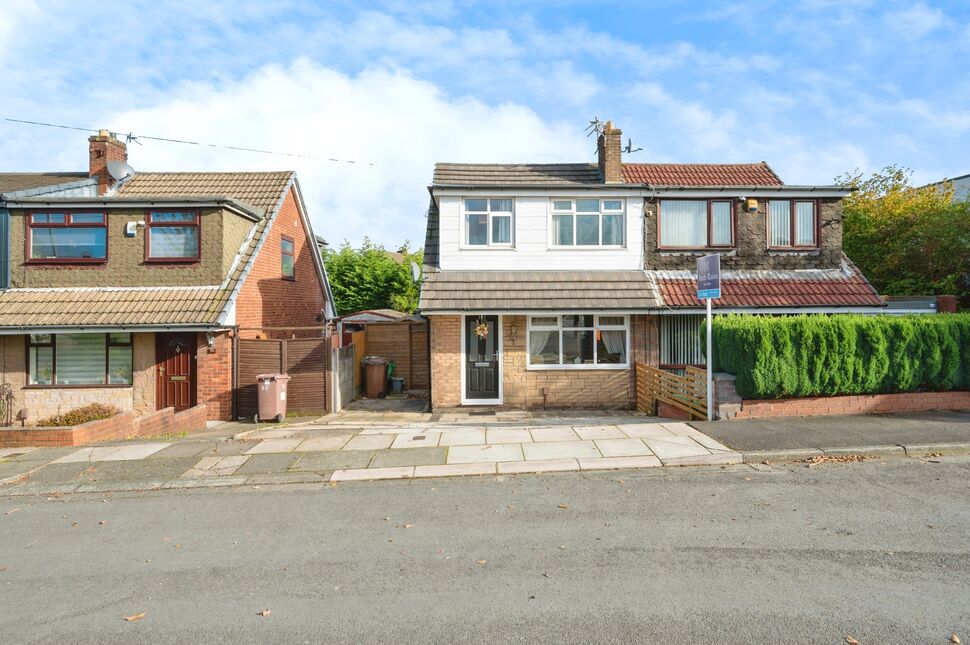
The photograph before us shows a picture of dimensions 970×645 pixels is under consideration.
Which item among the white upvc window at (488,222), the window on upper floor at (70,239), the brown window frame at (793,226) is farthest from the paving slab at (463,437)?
the window on upper floor at (70,239)

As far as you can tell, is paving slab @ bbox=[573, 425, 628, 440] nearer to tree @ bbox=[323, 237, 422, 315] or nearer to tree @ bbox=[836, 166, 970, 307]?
tree @ bbox=[836, 166, 970, 307]

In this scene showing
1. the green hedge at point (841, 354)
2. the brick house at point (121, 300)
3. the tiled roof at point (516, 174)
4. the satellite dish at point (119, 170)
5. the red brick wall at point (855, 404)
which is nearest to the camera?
the green hedge at point (841, 354)

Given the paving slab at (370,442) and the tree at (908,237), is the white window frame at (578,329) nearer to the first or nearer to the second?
the paving slab at (370,442)

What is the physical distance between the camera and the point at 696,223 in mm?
14594

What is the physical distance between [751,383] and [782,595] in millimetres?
6337

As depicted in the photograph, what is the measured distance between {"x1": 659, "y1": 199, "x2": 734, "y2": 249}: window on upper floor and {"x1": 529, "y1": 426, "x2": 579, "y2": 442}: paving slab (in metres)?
6.85

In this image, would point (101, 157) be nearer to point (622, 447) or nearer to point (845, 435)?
point (622, 447)

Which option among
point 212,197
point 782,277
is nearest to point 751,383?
point 782,277

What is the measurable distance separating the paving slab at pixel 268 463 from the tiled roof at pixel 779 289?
8.97 metres

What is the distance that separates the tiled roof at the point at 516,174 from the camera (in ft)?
48.3

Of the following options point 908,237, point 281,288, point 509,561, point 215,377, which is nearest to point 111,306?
point 215,377

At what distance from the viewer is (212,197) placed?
13.2m

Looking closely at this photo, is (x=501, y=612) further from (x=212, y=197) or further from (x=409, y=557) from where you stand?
(x=212, y=197)

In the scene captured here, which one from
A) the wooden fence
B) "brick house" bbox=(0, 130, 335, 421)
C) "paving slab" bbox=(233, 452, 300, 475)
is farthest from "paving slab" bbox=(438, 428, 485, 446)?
"brick house" bbox=(0, 130, 335, 421)
